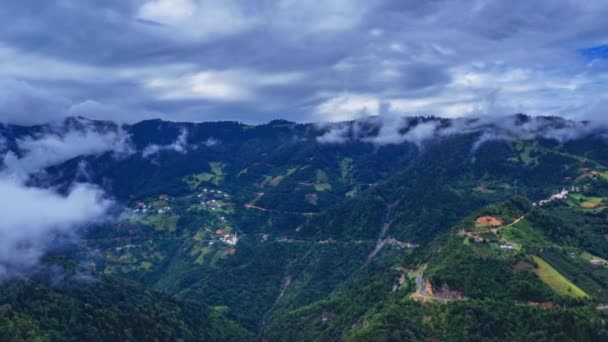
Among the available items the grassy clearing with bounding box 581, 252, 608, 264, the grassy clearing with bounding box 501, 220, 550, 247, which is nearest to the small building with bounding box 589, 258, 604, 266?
the grassy clearing with bounding box 581, 252, 608, 264

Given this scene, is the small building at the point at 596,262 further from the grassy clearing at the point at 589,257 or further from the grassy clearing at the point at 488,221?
the grassy clearing at the point at 488,221

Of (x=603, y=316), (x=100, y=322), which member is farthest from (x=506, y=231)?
(x=100, y=322)

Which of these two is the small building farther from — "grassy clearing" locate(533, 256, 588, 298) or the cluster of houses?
the cluster of houses

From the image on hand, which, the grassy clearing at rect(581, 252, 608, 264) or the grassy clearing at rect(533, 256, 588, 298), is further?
the grassy clearing at rect(581, 252, 608, 264)

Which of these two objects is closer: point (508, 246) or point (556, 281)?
point (556, 281)

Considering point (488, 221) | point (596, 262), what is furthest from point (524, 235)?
point (596, 262)

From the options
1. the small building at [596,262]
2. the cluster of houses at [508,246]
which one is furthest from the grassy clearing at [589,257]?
the cluster of houses at [508,246]

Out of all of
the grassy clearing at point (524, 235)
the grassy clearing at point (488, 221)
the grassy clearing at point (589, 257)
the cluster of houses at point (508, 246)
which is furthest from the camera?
the grassy clearing at point (488, 221)

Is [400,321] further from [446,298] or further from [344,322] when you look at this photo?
[344,322]

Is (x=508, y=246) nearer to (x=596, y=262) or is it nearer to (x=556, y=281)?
(x=556, y=281)
